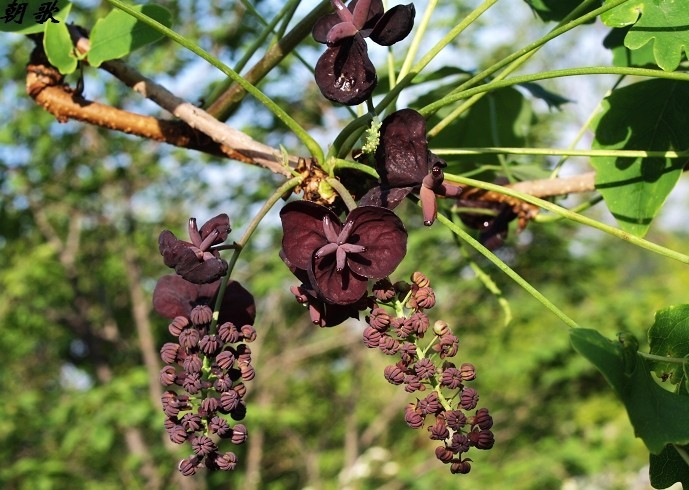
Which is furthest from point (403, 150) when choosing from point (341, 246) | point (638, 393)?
point (638, 393)

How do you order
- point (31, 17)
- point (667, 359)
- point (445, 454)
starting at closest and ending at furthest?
point (445, 454)
point (667, 359)
point (31, 17)

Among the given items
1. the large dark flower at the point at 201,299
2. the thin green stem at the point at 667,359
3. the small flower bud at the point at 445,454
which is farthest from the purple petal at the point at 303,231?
the thin green stem at the point at 667,359

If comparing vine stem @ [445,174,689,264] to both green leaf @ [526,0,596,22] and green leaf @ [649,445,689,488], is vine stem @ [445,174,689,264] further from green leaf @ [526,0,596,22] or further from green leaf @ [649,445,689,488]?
green leaf @ [526,0,596,22]

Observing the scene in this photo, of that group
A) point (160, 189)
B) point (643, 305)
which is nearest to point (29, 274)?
point (160, 189)

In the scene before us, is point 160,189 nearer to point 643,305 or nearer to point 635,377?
point 643,305

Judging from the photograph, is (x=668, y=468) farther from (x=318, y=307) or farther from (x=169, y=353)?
(x=169, y=353)

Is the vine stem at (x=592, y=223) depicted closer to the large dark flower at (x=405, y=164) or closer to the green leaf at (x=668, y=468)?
the large dark flower at (x=405, y=164)
